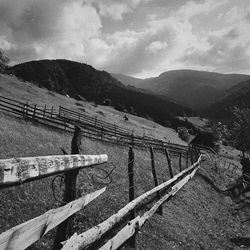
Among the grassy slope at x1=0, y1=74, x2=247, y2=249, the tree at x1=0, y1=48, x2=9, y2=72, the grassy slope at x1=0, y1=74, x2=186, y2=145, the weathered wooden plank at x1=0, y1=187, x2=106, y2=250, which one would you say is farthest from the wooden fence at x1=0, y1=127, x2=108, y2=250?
the grassy slope at x1=0, y1=74, x2=186, y2=145

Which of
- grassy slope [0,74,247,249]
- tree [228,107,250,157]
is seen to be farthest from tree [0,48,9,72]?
tree [228,107,250,157]

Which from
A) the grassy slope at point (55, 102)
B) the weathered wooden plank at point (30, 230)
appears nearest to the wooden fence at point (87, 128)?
the weathered wooden plank at point (30, 230)

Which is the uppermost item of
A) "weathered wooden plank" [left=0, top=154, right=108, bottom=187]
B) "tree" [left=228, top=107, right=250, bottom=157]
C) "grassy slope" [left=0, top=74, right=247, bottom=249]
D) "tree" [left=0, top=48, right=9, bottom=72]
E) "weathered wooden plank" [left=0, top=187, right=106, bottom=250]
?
"tree" [left=0, top=48, right=9, bottom=72]

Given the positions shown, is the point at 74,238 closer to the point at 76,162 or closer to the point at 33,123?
the point at 76,162

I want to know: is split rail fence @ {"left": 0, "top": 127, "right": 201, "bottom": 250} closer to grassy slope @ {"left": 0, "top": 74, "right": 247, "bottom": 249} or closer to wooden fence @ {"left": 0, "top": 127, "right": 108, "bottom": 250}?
wooden fence @ {"left": 0, "top": 127, "right": 108, "bottom": 250}

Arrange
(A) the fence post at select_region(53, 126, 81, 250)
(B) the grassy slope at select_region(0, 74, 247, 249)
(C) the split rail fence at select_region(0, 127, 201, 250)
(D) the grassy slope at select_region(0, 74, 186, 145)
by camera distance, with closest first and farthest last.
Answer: (C) the split rail fence at select_region(0, 127, 201, 250), (A) the fence post at select_region(53, 126, 81, 250), (B) the grassy slope at select_region(0, 74, 247, 249), (D) the grassy slope at select_region(0, 74, 186, 145)

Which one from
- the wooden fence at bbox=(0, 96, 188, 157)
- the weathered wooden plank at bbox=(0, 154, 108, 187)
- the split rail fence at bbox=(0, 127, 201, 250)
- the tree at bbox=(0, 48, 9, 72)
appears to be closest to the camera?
the weathered wooden plank at bbox=(0, 154, 108, 187)

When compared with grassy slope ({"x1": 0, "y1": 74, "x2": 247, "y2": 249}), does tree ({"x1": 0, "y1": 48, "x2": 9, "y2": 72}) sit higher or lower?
higher

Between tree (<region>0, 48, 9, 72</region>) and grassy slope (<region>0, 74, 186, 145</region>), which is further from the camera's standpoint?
grassy slope (<region>0, 74, 186, 145</region>)

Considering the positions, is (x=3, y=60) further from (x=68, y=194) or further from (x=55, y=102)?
(x=68, y=194)

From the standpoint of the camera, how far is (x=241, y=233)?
12.6 m

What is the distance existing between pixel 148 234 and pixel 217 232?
15.4 feet

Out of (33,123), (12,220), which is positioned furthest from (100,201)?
(33,123)

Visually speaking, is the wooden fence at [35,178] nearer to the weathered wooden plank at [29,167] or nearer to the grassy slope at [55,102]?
the weathered wooden plank at [29,167]
